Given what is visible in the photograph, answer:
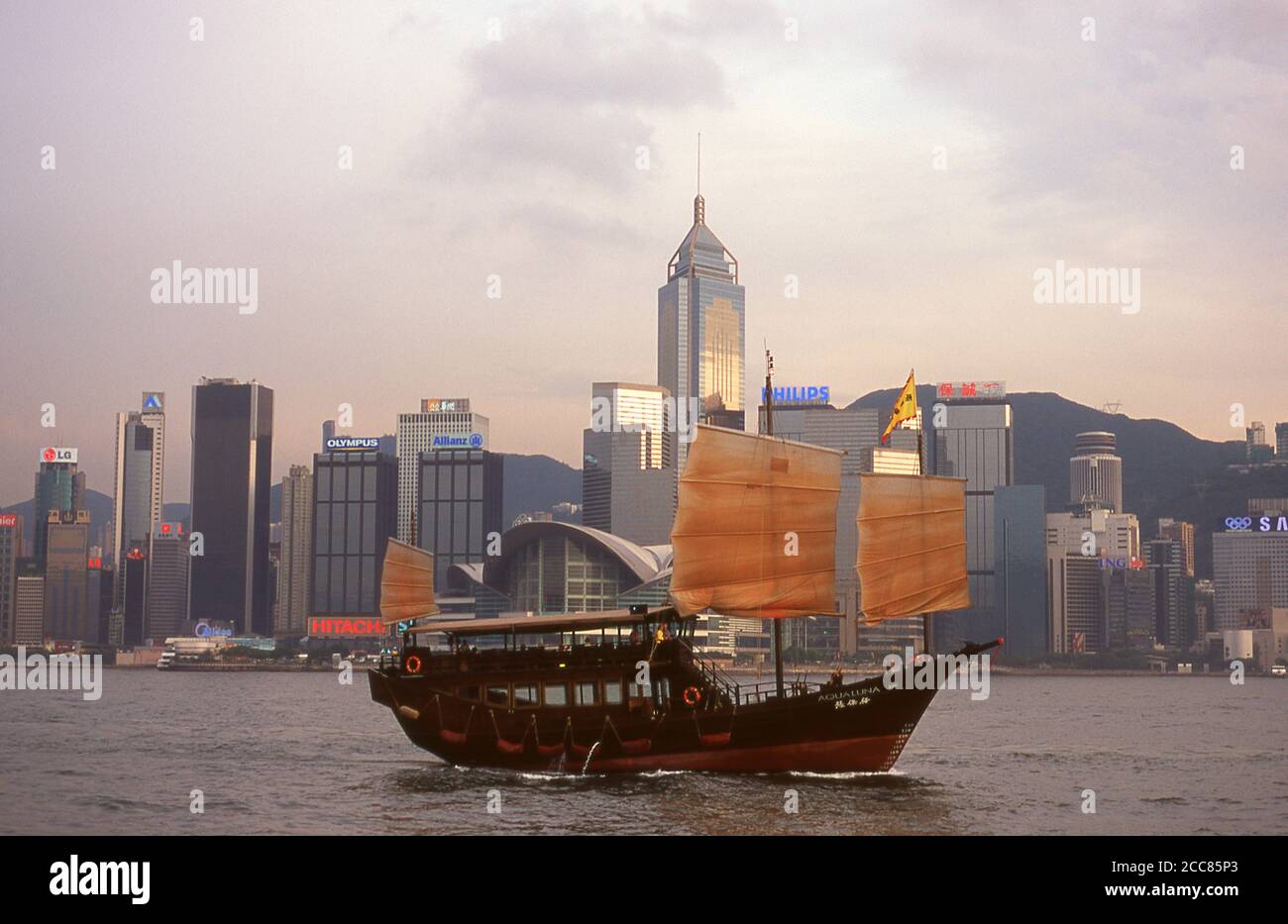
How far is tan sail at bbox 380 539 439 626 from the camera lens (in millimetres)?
67250

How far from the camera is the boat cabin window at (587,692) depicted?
50.9 meters

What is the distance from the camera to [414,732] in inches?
2143

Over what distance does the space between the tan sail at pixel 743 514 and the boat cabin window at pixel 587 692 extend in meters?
5.97

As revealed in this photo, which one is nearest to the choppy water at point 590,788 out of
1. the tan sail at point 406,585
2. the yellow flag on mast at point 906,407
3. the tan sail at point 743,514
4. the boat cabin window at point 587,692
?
the boat cabin window at point 587,692

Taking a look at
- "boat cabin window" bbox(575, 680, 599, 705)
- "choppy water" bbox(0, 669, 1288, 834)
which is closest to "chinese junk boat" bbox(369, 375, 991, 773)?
"boat cabin window" bbox(575, 680, 599, 705)

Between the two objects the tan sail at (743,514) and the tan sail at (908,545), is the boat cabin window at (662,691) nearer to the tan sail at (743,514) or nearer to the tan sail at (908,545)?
the tan sail at (743,514)

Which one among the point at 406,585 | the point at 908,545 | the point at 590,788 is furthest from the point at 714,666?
the point at 406,585

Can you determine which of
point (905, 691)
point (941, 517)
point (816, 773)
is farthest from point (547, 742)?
point (941, 517)

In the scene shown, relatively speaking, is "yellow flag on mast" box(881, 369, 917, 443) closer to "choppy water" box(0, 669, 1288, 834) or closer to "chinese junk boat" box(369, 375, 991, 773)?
"chinese junk boat" box(369, 375, 991, 773)

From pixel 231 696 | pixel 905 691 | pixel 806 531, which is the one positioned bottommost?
pixel 231 696
